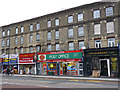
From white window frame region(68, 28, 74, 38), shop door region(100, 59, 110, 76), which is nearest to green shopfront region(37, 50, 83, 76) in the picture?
white window frame region(68, 28, 74, 38)

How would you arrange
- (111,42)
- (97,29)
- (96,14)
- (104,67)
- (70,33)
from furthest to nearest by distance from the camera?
(70,33) < (96,14) < (97,29) < (104,67) < (111,42)

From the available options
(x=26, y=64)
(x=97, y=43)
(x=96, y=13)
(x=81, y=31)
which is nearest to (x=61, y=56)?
(x=81, y=31)

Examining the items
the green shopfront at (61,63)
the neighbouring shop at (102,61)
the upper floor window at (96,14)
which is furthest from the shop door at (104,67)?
the upper floor window at (96,14)

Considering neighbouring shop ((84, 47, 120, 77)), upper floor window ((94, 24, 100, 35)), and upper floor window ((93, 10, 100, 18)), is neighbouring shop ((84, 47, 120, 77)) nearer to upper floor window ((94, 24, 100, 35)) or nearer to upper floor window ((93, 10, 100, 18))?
upper floor window ((94, 24, 100, 35))

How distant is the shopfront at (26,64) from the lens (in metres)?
34.7

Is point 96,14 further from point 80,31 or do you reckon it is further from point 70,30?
point 70,30

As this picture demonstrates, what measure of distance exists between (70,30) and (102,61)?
8471 millimetres

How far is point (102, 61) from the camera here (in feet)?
87.7

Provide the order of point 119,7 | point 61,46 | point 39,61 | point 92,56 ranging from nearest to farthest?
point 119,7
point 92,56
point 61,46
point 39,61

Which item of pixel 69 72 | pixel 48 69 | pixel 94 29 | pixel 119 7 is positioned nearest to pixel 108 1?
pixel 119 7

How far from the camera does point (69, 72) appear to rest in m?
Result: 30.0

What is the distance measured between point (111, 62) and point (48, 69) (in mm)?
12788

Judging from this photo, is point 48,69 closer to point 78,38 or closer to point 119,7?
point 78,38

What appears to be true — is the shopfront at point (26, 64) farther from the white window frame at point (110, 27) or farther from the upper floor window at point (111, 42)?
the white window frame at point (110, 27)
